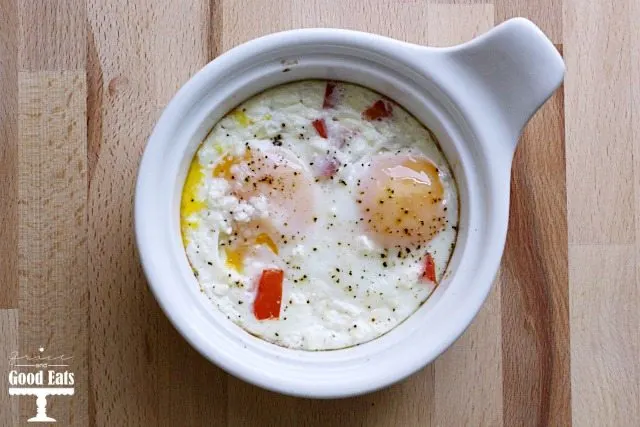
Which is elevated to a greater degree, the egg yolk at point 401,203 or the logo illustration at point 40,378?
the egg yolk at point 401,203

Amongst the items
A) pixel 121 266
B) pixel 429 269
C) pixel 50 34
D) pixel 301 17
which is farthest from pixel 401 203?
pixel 50 34

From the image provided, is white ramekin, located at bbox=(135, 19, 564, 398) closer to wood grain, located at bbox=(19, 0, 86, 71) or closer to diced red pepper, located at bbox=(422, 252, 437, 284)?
diced red pepper, located at bbox=(422, 252, 437, 284)

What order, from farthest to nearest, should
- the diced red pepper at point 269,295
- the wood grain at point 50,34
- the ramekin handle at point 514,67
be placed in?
the wood grain at point 50,34 → the diced red pepper at point 269,295 → the ramekin handle at point 514,67

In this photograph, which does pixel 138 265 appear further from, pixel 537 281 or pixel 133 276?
pixel 537 281

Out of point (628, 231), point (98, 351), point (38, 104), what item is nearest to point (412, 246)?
point (628, 231)

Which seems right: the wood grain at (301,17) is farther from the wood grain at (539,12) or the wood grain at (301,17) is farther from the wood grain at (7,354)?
the wood grain at (7,354)

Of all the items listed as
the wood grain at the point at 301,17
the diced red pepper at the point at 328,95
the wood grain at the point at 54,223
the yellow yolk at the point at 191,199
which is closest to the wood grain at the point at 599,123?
the wood grain at the point at 301,17

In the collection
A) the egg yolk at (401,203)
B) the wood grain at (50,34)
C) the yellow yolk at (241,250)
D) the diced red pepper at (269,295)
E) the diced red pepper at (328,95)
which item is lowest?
the diced red pepper at (269,295)
